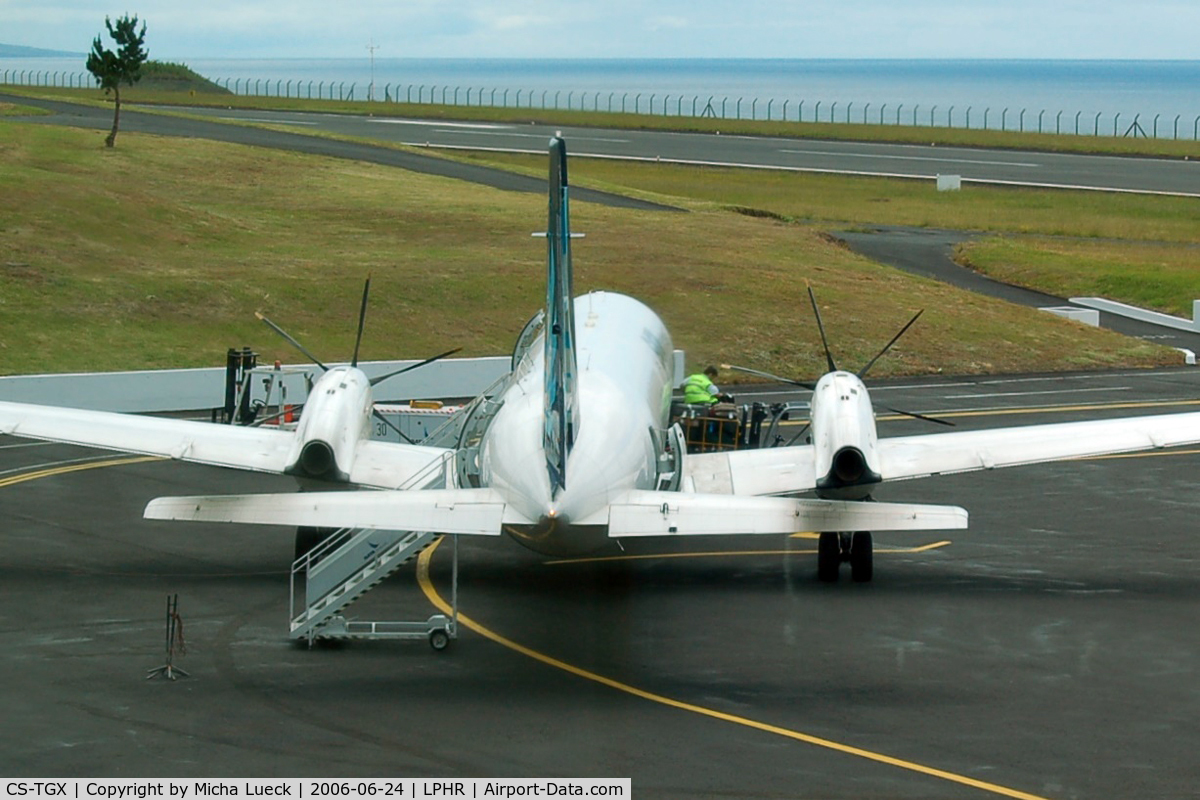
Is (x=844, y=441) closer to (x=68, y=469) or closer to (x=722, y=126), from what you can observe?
(x=68, y=469)

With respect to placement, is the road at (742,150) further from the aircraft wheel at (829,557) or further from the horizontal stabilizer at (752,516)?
the horizontal stabilizer at (752,516)

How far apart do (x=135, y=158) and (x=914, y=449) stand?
200 feet

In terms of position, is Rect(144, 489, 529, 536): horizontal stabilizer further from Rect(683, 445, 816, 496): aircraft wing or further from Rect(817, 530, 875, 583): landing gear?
Rect(817, 530, 875, 583): landing gear

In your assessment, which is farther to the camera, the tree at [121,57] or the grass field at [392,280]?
the tree at [121,57]

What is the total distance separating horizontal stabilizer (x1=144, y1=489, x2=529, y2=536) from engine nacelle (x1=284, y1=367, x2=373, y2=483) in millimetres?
4486

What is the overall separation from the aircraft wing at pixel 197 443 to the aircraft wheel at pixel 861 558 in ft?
24.2

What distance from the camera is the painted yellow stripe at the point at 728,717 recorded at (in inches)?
701

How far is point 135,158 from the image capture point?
260 feet

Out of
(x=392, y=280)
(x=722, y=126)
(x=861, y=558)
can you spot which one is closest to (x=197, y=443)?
(x=861, y=558)

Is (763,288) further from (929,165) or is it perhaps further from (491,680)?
(929,165)

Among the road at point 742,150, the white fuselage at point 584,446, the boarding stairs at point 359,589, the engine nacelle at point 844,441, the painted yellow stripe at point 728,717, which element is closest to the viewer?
the painted yellow stripe at point 728,717

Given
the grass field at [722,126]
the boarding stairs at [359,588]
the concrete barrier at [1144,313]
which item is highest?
the grass field at [722,126]

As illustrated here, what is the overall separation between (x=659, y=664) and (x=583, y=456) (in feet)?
10.7

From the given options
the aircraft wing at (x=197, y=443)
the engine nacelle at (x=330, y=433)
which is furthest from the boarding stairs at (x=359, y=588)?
the aircraft wing at (x=197, y=443)
